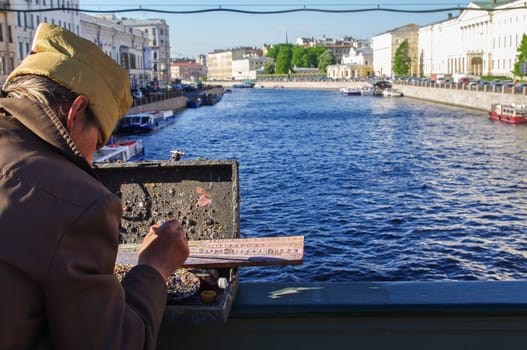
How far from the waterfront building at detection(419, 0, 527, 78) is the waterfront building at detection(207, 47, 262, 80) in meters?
74.1

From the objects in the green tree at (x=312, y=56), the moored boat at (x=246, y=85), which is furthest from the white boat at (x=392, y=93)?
the green tree at (x=312, y=56)

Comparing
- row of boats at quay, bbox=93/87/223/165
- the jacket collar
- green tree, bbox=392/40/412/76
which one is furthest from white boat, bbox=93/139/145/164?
green tree, bbox=392/40/412/76

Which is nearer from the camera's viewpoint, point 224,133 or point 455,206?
point 455,206

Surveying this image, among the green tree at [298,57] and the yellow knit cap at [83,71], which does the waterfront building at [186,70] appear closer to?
the green tree at [298,57]

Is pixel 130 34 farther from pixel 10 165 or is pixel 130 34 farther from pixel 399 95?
pixel 10 165

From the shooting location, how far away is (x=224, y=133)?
114ft

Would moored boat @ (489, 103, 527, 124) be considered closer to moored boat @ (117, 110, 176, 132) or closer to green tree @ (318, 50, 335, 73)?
moored boat @ (117, 110, 176, 132)

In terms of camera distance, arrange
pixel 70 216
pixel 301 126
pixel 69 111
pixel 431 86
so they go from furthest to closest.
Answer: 1. pixel 431 86
2. pixel 301 126
3. pixel 69 111
4. pixel 70 216

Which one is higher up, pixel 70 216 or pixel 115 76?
pixel 115 76

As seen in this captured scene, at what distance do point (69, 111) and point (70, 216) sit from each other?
0.71 ft

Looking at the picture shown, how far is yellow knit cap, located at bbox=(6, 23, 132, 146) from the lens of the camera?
3.76 ft

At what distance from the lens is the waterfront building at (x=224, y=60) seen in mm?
170000

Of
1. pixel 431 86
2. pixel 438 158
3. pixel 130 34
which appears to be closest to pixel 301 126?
pixel 438 158

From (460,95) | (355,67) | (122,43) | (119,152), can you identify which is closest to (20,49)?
(119,152)
